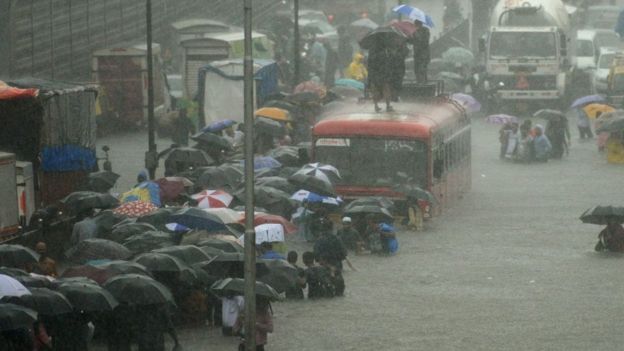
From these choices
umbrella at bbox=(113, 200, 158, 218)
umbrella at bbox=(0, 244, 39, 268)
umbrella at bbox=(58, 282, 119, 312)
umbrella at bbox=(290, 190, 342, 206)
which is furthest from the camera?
umbrella at bbox=(290, 190, 342, 206)

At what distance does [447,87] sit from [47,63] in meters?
12.7

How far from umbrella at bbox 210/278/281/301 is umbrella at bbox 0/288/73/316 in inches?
96.5

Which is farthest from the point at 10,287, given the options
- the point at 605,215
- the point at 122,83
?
the point at 122,83

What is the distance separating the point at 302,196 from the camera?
30.5 m

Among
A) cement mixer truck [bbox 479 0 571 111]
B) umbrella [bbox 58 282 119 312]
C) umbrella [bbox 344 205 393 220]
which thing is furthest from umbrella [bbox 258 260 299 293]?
cement mixer truck [bbox 479 0 571 111]

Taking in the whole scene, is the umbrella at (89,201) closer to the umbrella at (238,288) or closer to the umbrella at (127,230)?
the umbrella at (127,230)

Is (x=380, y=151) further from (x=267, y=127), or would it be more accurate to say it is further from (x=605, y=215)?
(x=267, y=127)

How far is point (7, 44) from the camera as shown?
5022cm

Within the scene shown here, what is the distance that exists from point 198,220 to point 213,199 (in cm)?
351

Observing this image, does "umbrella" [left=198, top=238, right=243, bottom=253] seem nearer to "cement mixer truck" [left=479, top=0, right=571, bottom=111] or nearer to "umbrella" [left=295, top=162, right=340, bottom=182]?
"umbrella" [left=295, top=162, right=340, bottom=182]

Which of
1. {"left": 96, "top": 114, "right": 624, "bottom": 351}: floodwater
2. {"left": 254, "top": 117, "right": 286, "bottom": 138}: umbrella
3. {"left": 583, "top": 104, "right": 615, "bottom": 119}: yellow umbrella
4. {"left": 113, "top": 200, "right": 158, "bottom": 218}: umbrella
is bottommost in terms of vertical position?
{"left": 96, "top": 114, "right": 624, "bottom": 351}: floodwater

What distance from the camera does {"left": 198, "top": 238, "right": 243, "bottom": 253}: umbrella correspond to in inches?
909

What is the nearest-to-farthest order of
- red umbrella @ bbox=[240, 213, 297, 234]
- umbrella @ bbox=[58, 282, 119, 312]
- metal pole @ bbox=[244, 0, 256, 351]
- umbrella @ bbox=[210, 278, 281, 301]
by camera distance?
umbrella @ bbox=[58, 282, 119, 312] < metal pole @ bbox=[244, 0, 256, 351] < umbrella @ bbox=[210, 278, 281, 301] < red umbrella @ bbox=[240, 213, 297, 234]

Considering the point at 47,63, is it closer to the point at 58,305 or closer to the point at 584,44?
the point at 584,44
